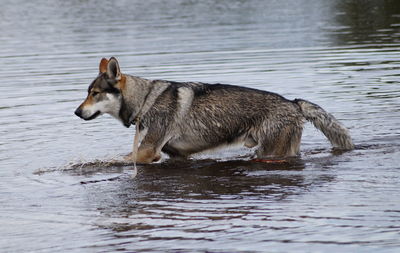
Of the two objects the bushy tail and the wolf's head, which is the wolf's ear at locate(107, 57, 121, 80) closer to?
the wolf's head

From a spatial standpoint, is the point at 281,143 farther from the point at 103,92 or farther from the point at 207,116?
the point at 103,92

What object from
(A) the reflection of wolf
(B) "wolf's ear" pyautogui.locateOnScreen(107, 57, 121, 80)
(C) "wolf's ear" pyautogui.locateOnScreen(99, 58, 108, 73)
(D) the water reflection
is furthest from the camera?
(D) the water reflection

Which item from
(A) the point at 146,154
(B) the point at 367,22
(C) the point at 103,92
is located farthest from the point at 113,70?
(B) the point at 367,22

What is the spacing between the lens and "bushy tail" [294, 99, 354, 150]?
11.4 meters

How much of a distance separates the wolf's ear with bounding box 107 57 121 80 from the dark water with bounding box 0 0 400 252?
1244 mm

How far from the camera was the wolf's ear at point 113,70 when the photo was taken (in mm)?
10914

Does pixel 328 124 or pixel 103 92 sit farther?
pixel 328 124

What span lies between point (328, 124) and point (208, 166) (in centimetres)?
172

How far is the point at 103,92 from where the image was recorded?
11102 millimetres

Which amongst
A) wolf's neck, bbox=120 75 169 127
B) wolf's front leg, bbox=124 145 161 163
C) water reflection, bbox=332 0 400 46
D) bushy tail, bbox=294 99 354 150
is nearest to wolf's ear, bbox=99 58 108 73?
wolf's neck, bbox=120 75 169 127

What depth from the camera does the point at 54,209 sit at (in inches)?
357

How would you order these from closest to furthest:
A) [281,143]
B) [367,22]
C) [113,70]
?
[113,70], [281,143], [367,22]

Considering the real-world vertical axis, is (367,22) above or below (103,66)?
below

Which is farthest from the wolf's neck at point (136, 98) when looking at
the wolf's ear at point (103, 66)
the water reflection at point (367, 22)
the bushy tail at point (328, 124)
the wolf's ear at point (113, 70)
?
the water reflection at point (367, 22)
